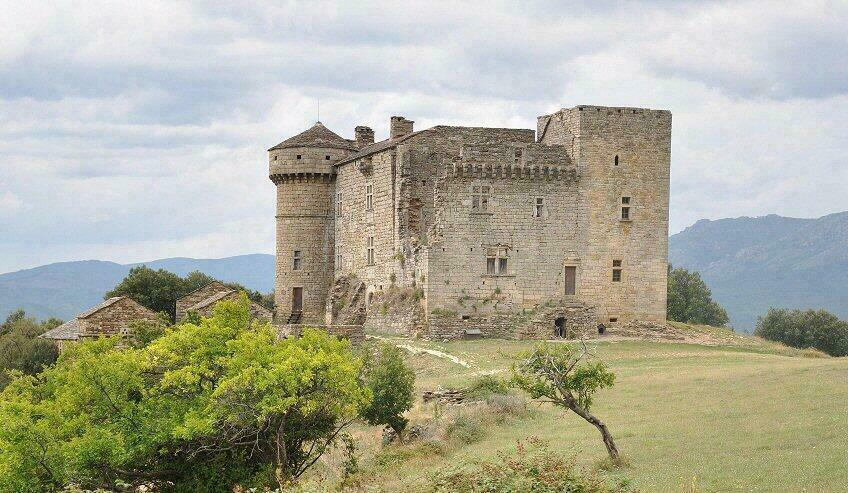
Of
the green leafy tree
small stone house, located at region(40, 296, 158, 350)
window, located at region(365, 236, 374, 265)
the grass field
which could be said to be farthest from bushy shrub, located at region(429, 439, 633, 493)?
the green leafy tree

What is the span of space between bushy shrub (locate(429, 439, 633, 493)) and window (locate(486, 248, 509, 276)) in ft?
104

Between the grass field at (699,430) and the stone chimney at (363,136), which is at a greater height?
the stone chimney at (363,136)

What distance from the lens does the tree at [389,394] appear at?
109 feet

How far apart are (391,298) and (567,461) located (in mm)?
33237

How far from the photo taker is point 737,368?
1447 inches

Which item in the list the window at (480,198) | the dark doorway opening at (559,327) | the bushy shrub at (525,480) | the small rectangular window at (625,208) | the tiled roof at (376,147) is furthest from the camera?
the tiled roof at (376,147)

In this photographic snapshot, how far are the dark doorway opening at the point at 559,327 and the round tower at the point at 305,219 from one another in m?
17.1

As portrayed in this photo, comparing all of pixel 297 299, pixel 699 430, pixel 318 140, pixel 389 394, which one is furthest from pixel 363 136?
pixel 699 430

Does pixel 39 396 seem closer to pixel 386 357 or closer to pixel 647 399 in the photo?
pixel 386 357

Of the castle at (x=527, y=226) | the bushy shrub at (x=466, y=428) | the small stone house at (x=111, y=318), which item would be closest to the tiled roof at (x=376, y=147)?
the castle at (x=527, y=226)

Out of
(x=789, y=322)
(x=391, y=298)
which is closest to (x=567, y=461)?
(x=391, y=298)

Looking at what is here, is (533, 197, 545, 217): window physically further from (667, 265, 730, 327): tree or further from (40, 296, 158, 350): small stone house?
(667, 265, 730, 327): tree

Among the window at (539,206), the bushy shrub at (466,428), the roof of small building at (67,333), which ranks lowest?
the bushy shrub at (466,428)

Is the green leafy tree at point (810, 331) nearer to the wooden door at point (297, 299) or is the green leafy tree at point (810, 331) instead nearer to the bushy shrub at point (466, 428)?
the wooden door at point (297, 299)
